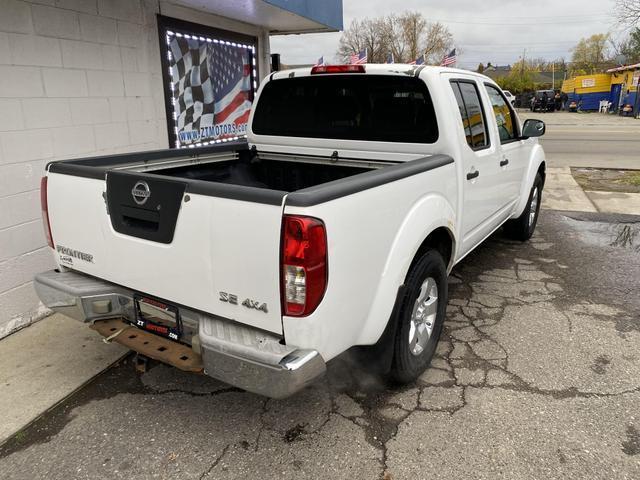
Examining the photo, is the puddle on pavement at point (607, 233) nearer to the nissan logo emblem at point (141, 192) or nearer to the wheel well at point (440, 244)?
the wheel well at point (440, 244)

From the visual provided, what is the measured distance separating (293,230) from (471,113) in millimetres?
2559

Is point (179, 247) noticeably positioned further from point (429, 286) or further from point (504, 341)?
point (504, 341)

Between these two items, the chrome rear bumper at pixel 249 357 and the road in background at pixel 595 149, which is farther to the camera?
the road in background at pixel 595 149

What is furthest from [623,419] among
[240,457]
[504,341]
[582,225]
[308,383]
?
[582,225]

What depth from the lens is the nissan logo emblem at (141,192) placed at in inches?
100

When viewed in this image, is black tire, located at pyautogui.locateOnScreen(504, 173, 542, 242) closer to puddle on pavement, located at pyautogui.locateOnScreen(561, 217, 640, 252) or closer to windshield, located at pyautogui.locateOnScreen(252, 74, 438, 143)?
puddle on pavement, located at pyautogui.locateOnScreen(561, 217, 640, 252)

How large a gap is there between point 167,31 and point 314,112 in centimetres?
286

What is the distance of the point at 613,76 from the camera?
41938mm

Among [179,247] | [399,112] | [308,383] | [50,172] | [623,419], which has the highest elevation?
[399,112]

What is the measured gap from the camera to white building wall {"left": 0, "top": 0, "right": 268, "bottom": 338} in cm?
405

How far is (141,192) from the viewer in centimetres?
256

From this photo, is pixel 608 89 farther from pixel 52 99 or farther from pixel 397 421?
pixel 397 421

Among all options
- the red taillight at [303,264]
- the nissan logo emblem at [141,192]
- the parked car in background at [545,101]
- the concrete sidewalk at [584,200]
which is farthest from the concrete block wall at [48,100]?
the parked car in background at [545,101]

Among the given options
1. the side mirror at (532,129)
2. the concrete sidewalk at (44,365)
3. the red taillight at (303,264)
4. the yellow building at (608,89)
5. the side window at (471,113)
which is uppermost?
the yellow building at (608,89)
